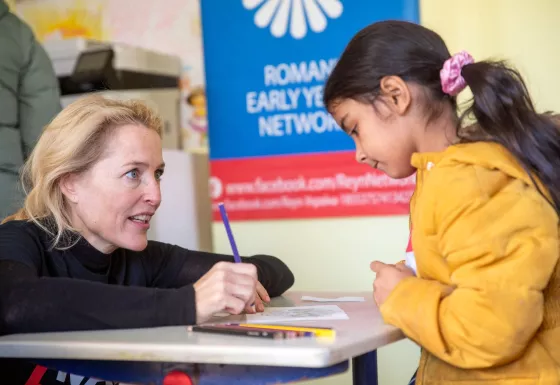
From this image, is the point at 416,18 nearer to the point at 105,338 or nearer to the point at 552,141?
the point at 552,141

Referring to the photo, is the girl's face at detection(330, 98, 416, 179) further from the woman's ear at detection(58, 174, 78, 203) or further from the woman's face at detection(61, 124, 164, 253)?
the woman's ear at detection(58, 174, 78, 203)

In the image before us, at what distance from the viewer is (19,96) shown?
243 cm

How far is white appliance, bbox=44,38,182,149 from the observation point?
308cm

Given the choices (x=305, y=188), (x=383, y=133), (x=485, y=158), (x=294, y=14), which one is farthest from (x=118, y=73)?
(x=485, y=158)

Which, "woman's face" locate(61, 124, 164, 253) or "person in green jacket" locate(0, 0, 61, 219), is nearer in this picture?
"woman's face" locate(61, 124, 164, 253)

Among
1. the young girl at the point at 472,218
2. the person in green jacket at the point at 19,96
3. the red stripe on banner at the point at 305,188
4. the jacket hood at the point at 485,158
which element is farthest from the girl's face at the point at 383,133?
the red stripe on banner at the point at 305,188

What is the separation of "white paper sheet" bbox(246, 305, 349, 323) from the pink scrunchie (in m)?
0.41

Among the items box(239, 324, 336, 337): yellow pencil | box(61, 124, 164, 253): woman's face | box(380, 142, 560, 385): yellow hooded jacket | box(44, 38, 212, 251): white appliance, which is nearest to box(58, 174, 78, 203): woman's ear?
box(61, 124, 164, 253): woman's face

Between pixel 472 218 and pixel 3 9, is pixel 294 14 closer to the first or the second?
pixel 3 9

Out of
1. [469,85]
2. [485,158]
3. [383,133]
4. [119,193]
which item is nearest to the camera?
[485,158]

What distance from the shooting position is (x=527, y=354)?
1.16m

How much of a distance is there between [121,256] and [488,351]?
80 centimetres

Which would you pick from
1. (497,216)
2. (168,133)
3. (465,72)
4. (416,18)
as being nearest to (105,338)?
(497,216)

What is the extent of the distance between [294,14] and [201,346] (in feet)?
6.57
